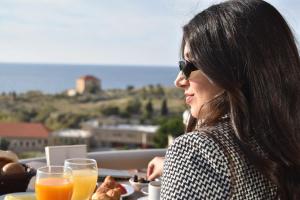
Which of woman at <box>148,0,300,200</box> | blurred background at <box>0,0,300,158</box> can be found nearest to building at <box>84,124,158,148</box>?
blurred background at <box>0,0,300,158</box>

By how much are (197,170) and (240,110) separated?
18 centimetres

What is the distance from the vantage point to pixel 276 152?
1.11m

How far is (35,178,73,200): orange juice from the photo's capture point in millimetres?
1440

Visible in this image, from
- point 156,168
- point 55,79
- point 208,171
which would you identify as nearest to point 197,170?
point 208,171

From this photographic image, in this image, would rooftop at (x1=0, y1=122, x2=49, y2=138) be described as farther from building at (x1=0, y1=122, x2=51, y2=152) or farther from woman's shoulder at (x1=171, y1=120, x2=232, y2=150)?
woman's shoulder at (x1=171, y1=120, x2=232, y2=150)

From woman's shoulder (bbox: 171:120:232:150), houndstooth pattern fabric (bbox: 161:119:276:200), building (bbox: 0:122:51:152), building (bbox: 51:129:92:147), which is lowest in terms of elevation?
building (bbox: 51:129:92:147)

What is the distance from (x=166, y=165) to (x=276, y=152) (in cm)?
24

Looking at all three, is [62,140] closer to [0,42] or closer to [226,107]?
[226,107]

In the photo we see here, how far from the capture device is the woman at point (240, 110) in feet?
3.40

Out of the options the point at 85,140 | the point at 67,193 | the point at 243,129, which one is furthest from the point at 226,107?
the point at 85,140

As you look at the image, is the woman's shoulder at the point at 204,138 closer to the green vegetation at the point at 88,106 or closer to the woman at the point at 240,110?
the woman at the point at 240,110

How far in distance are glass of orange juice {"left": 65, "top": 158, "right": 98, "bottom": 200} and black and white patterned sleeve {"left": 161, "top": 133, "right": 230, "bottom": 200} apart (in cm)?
58

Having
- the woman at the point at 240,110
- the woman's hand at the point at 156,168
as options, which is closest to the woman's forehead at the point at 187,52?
the woman at the point at 240,110

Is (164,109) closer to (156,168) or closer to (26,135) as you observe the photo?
(26,135)
